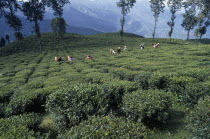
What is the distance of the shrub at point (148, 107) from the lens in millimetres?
6535

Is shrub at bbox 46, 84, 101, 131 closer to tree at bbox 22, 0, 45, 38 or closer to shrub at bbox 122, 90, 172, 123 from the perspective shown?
shrub at bbox 122, 90, 172, 123

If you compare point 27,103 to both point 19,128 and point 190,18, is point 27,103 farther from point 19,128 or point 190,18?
point 190,18

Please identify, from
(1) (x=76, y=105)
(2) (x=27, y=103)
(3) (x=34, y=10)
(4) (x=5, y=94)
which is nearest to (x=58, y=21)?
(3) (x=34, y=10)

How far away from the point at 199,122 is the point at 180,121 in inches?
97.6

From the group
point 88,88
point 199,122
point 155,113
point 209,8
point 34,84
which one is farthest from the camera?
point 209,8

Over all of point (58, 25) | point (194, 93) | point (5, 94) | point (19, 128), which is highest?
point (58, 25)

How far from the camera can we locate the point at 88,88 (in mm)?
7906

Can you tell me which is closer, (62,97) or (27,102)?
(62,97)

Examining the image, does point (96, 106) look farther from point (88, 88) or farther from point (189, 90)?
point (189, 90)

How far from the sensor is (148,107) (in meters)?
6.54

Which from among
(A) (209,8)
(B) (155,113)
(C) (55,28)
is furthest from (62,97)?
(A) (209,8)

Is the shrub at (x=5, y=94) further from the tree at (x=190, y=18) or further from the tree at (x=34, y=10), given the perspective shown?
the tree at (x=190, y=18)

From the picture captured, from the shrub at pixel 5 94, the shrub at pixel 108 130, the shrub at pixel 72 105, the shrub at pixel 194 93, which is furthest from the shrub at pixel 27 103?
the shrub at pixel 194 93

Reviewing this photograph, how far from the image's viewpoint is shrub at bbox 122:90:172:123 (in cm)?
654
